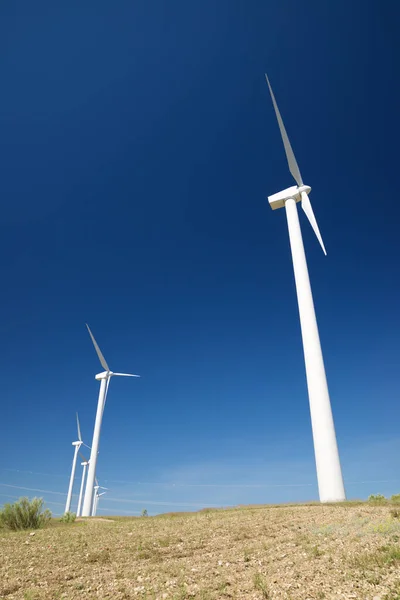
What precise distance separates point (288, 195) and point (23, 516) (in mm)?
33931

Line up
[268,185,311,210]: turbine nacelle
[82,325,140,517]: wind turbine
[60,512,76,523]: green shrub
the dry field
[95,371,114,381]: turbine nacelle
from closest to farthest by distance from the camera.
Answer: the dry field → [60,512,76,523]: green shrub → [268,185,311,210]: turbine nacelle → [82,325,140,517]: wind turbine → [95,371,114,381]: turbine nacelle

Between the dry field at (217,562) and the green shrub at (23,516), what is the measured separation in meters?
7.03

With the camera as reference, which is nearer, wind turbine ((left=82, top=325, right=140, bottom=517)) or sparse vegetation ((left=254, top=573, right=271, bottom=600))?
sparse vegetation ((left=254, top=573, right=271, bottom=600))

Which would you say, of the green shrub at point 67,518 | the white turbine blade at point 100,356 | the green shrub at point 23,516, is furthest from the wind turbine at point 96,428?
the green shrub at point 23,516

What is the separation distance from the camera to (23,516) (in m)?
20.9

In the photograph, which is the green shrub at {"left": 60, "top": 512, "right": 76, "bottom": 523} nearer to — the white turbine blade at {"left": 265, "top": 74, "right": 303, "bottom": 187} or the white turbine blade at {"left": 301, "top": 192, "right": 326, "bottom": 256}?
the white turbine blade at {"left": 301, "top": 192, "right": 326, "bottom": 256}

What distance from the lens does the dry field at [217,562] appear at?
7.25 metres

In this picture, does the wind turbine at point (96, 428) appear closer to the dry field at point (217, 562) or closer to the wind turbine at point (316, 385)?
the wind turbine at point (316, 385)

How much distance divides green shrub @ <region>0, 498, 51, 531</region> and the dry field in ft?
23.1

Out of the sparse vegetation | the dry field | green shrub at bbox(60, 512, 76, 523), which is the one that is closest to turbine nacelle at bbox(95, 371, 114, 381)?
green shrub at bbox(60, 512, 76, 523)

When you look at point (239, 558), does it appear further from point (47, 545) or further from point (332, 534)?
point (47, 545)

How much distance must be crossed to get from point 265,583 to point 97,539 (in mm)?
8373

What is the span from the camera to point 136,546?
11781mm

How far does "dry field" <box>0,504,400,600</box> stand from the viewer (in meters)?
7.25
